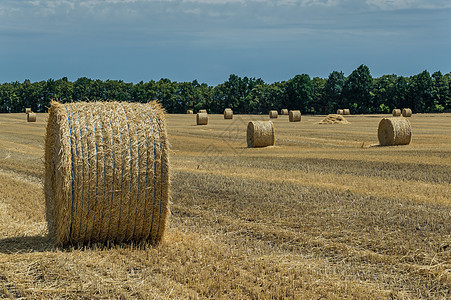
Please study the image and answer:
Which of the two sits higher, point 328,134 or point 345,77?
point 345,77

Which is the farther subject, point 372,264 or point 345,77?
point 345,77

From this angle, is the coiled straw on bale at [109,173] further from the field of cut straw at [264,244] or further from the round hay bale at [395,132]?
the round hay bale at [395,132]

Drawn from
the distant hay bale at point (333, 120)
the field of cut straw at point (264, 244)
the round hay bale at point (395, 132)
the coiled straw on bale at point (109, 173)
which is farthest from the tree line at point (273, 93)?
the coiled straw on bale at point (109, 173)

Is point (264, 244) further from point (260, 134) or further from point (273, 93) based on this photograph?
point (273, 93)

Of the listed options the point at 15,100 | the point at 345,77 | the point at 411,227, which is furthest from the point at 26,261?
the point at 15,100

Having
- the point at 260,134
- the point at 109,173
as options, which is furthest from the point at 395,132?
the point at 109,173

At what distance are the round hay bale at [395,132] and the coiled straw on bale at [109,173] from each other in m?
16.2

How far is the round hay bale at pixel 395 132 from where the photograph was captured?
21906mm

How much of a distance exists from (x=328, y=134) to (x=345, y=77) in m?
52.6

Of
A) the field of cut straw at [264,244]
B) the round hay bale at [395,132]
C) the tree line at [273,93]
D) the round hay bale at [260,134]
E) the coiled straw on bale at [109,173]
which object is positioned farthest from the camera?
the tree line at [273,93]

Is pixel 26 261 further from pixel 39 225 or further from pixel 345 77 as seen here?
pixel 345 77

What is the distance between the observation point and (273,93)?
267 ft

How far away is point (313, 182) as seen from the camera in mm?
13109

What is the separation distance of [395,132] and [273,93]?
60.0 m
